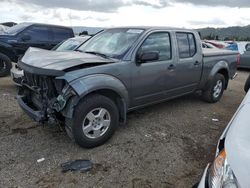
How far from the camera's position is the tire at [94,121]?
11.2ft

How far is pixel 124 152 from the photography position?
3668 mm

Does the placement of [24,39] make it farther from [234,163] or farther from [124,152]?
[234,163]

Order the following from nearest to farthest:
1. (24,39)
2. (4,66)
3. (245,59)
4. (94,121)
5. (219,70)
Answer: (94,121), (219,70), (4,66), (24,39), (245,59)

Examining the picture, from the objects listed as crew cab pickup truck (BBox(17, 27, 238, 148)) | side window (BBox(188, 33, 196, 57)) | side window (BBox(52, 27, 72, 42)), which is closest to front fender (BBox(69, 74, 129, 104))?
crew cab pickup truck (BBox(17, 27, 238, 148))

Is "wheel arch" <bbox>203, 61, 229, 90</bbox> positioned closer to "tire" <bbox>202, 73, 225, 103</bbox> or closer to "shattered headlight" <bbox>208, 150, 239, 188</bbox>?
"tire" <bbox>202, 73, 225, 103</bbox>

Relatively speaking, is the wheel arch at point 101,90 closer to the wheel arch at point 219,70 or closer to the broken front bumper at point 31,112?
the broken front bumper at point 31,112

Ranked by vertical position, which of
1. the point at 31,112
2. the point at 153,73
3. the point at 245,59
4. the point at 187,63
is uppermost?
the point at 187,63

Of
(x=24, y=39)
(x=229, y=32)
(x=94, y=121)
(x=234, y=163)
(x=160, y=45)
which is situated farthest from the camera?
(x=229, y=32)

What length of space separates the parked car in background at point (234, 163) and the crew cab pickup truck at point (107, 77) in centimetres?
201

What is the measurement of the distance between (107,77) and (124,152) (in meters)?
1.13

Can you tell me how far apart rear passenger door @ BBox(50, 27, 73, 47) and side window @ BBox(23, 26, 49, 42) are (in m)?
0.27

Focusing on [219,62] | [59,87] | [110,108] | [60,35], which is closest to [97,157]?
[110,108]

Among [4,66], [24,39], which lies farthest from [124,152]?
[24,39]

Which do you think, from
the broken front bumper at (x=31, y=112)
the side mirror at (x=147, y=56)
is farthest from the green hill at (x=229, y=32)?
the broken front bumper at (x=31, y=112)
